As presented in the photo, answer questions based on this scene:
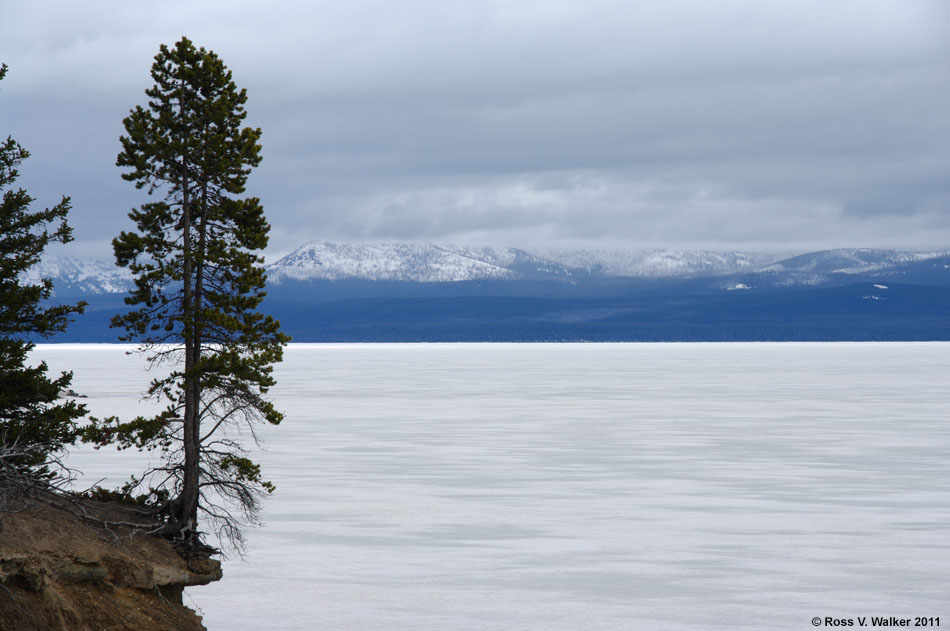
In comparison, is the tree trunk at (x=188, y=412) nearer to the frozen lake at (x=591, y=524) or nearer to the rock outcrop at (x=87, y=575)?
the rock outcrop at (x=87, y=575)

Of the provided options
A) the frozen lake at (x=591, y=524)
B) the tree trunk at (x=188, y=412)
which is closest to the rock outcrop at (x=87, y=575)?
the tree trunk at (x=188, y=412)

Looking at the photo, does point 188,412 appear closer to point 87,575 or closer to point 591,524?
point 87,575

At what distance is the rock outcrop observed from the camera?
54.1 ft

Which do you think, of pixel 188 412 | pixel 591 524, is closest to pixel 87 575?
pixel 188 412

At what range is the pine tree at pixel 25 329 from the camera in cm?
2020

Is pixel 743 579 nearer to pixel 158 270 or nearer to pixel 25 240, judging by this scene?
pixel 158 270

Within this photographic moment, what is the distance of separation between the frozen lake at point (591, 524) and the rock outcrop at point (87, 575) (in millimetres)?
996

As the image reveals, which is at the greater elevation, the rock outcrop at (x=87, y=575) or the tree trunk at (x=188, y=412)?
the tree trunk at (x=188, y=412)

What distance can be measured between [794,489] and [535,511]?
25.7 feet

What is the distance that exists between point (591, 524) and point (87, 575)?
12.5 meters

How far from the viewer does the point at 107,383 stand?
297 feet

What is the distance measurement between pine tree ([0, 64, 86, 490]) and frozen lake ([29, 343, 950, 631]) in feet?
12.0

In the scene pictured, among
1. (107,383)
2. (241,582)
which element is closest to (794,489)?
(241,582)

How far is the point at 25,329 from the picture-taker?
21.3 m
